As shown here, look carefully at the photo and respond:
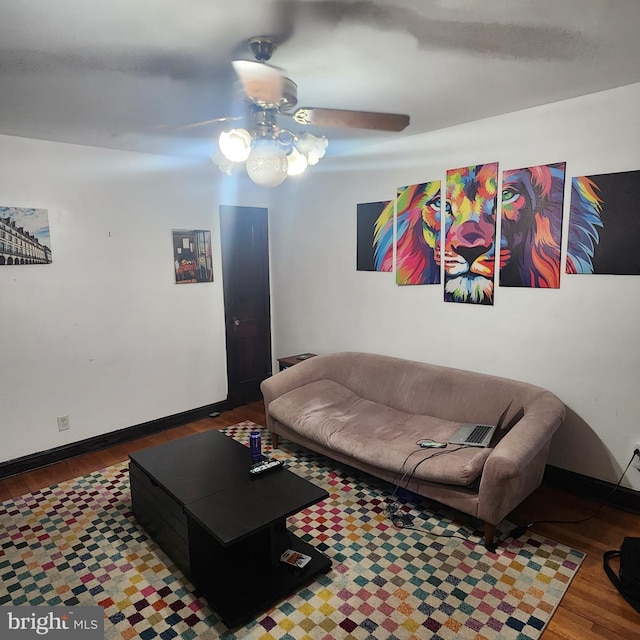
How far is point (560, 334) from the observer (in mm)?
2936

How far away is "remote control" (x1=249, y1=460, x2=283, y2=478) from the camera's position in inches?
94.4

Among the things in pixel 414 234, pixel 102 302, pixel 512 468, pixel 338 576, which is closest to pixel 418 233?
pixel 414 234

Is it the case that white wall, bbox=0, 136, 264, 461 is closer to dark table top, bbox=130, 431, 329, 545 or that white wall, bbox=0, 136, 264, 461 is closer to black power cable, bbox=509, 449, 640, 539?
dark table top, bbox=130, 431, 329, 545

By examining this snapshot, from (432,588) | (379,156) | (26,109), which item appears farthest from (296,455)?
(26,109)

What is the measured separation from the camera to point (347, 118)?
87.0 inches

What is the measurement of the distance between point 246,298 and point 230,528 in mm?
3122

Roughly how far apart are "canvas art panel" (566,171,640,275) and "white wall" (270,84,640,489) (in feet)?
0.18

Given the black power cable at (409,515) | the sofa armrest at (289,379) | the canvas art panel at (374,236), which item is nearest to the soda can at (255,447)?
the black power cable at (409,515)

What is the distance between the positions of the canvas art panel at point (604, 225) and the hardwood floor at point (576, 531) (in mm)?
1492

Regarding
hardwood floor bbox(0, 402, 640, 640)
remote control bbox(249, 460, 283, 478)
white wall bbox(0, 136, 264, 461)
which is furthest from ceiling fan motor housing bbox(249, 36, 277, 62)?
hardwood floor bbox(0, 402, 640, 640)

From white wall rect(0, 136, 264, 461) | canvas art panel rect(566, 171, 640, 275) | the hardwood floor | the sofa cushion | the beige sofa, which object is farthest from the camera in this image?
white wall rect(0, 136, 264, 461)

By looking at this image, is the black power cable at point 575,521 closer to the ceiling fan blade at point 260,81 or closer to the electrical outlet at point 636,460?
the electrical outlet at point 636,460

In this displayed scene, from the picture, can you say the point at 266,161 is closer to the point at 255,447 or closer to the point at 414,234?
the point at 255,447

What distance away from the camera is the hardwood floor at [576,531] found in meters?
1.91
